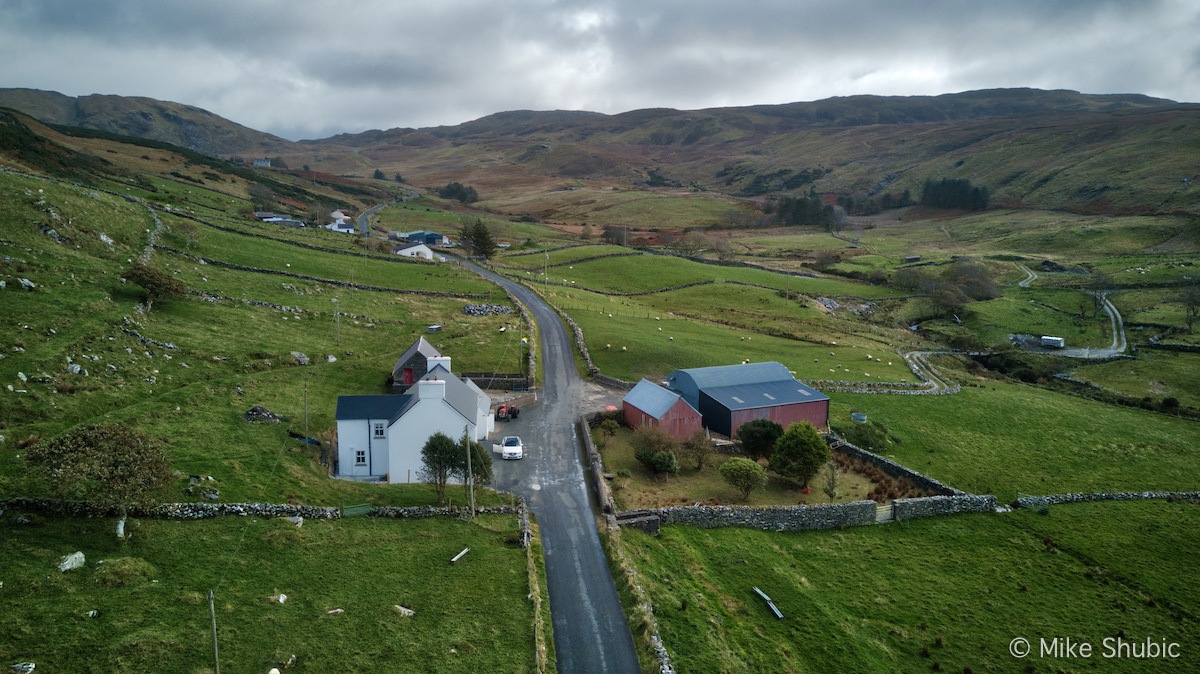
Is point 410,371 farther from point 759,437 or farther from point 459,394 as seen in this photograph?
point 759,437

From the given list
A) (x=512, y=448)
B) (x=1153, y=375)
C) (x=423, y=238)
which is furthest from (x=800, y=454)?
(x=423, y=238)

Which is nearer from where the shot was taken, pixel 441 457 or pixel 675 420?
pixel 441 457

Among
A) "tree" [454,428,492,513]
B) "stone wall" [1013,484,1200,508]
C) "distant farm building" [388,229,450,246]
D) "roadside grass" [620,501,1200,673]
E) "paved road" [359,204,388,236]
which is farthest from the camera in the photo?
"paved road" [359,204,388,236]

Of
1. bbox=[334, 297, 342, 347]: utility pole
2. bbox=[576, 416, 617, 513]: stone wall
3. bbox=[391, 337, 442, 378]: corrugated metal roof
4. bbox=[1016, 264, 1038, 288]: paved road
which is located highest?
bbox=[1016, 264, 1038, 288]: paved road

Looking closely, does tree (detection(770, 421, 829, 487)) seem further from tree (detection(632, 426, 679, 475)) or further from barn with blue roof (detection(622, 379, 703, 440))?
barn with blue roof (detection(622, 379, 703, 440))

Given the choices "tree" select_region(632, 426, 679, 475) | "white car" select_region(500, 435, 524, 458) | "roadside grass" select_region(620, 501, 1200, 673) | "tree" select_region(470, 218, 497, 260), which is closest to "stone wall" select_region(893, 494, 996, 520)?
"roadside grass" select_region(620, 501, 1200, 673)

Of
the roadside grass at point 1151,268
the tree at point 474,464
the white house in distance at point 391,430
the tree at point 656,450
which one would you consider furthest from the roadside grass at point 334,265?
the roadside grass at point 1151,268

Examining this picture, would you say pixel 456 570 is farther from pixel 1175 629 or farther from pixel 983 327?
pixel 983 327
